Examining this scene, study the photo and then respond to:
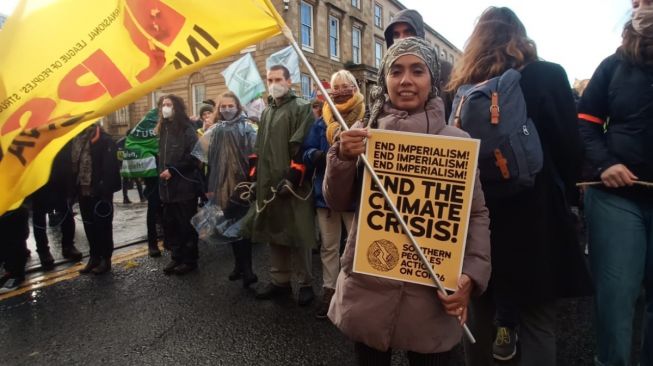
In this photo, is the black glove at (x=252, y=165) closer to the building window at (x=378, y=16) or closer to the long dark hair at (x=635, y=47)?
the long dark hair at (x=635, y=47)

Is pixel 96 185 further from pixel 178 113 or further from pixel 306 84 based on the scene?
pixel 306 84

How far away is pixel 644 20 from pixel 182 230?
4.52 meters

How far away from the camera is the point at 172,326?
3.42 m

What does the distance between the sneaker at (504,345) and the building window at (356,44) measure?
1018 inches

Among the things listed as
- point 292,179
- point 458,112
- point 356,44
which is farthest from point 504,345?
point 356,44

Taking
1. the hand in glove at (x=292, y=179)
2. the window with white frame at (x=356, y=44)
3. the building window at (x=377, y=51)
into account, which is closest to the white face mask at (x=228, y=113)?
the hand in glove at (x=292, y=179)

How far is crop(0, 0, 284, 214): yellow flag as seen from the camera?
6.14 feet

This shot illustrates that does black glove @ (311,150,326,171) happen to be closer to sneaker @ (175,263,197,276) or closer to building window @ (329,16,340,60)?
sneaker @ (175,263,197,276)

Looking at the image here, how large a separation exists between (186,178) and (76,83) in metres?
3.00

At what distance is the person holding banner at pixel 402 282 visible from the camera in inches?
63.1

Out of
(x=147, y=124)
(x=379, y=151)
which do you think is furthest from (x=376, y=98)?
(x=147, y=124)

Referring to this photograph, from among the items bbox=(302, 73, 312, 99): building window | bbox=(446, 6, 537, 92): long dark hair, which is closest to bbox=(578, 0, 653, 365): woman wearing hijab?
bbox=(446, 6, 537, 92): long dark hair

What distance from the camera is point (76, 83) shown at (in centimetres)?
194

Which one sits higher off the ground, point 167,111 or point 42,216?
point 167,111
